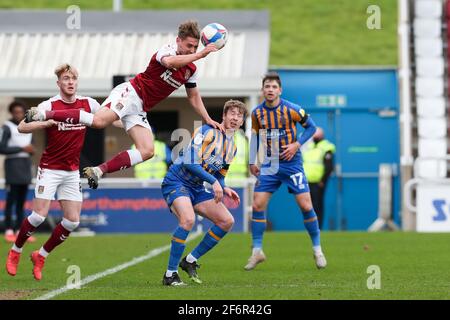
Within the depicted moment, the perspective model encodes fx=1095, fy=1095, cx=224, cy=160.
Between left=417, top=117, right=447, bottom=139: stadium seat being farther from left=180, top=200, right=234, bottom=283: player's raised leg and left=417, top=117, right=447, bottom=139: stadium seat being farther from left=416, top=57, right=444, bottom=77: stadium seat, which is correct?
left=180, top=200, right=234, bottom=283: player's raised leg

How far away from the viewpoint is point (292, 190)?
42.1ft

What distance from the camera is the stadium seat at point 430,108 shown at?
24.5 metres

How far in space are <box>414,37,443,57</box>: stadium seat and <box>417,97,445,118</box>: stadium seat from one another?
138cm

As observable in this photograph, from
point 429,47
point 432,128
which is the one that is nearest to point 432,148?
point 432,128

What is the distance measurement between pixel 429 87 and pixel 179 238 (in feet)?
51.1

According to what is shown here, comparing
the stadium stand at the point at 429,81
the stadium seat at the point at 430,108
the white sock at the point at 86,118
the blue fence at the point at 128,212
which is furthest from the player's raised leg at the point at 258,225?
the stadium seat at the point at 430,108

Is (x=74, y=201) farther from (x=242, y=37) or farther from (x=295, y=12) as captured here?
(x=295, y=12)

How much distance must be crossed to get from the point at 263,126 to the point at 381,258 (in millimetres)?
2492

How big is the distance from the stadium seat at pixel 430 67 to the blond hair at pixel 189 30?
15.5 meters

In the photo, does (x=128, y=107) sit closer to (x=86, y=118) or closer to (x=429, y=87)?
(x=86, y=118)

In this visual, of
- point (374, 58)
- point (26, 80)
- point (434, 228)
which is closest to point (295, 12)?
point (374, 58)

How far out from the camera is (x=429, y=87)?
24938 millimetres

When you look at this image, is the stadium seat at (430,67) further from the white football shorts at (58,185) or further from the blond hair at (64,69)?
the blond hair at (64,69)

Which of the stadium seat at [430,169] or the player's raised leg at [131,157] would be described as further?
the stadium seat at [430,169]
